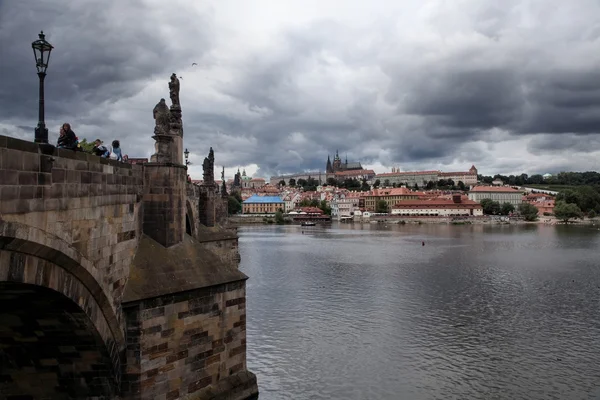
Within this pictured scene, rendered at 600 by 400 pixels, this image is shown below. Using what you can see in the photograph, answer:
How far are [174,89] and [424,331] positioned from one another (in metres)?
15.7

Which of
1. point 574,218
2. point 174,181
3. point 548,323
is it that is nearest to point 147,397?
point 174,181

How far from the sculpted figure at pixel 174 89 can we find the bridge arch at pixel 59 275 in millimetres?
6560

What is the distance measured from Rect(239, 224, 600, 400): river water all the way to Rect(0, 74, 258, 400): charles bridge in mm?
4370

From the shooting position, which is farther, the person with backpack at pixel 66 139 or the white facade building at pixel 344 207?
the white facade building at pixel 344 207

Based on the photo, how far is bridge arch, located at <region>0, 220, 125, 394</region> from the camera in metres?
6.86

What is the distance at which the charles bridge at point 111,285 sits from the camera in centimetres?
746

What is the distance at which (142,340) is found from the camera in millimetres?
10773

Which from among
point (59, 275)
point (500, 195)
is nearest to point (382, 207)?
point (500, 195)

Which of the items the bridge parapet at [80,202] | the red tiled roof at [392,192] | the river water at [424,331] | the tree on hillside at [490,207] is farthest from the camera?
the red tiled roof at [392,192]

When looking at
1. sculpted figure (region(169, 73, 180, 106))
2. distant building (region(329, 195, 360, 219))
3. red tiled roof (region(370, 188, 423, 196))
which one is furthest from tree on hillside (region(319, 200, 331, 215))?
sculpted figure (region(169, 73, 180, 106))

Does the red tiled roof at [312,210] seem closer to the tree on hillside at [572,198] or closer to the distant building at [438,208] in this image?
the distant building at [438,208]

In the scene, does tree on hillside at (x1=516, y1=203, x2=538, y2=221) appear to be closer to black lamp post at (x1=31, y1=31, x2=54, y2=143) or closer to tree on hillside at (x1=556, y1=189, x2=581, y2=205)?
tree on hillside at (x1=556, y1=189, x2=581, y2=205)

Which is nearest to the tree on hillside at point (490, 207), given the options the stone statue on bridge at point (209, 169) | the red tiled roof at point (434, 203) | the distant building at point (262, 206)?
the red tiled roof at point (434, 203)

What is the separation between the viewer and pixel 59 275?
26.5 ft
